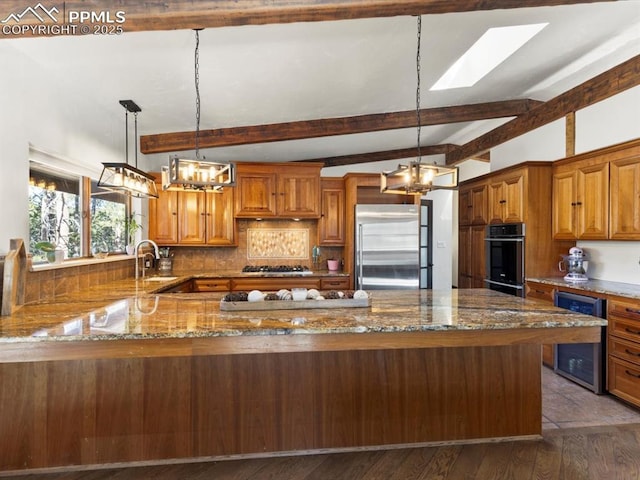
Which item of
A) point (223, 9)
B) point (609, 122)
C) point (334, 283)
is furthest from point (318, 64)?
point (609, 122)

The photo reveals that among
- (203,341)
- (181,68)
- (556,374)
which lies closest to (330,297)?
(203,341)

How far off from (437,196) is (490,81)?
3895 mm

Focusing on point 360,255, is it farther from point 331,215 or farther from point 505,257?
point 505,257

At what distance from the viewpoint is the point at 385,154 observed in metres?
6.34

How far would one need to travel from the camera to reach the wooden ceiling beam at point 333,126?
4359 millimetres

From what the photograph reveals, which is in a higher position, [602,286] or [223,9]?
[223,9]

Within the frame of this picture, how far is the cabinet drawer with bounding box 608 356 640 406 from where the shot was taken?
112 inches

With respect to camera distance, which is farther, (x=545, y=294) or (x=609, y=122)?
(x=545, y=294)

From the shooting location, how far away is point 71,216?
3.27 meters

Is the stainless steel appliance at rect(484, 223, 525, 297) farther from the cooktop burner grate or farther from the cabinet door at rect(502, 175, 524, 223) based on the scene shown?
the cooktop burner grate

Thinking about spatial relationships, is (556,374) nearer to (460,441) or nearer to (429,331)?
(460,441)

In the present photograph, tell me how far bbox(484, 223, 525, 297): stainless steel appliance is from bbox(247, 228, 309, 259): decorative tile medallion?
101 inches

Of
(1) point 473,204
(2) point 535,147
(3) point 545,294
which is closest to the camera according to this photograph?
(3) point 545,294

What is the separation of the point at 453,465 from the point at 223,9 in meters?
2.91
